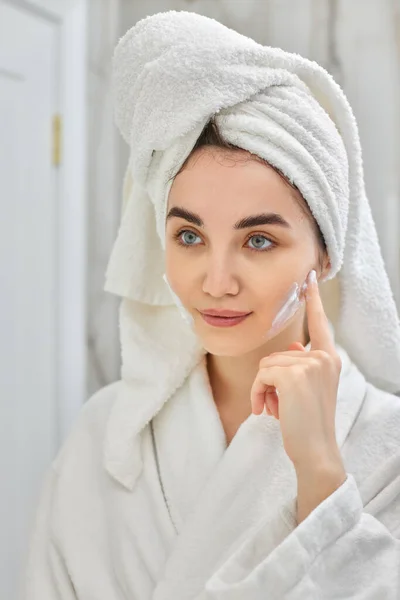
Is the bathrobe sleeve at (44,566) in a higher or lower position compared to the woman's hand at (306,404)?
lower

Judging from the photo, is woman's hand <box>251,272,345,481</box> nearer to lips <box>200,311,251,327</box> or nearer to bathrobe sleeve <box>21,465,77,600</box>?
lips <box>200,311,251,327</box>

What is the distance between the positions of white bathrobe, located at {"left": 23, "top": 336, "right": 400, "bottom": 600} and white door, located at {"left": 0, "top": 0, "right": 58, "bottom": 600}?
277 mm

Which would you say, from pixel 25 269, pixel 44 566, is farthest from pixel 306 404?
pixel 25 269

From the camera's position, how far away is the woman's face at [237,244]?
0.70m

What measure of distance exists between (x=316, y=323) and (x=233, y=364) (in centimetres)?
16

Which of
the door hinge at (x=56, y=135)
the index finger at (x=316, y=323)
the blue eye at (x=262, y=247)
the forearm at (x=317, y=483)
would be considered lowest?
the forearm at (x=317, y=483)

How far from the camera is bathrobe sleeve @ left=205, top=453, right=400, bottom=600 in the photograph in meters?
0.65

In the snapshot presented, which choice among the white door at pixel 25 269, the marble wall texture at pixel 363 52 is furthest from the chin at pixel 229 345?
the white door at pixel 25 269

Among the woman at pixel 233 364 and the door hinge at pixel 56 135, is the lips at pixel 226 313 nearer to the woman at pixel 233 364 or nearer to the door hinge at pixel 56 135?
the woman at pixel 233 364

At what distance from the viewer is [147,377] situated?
0.88 metres

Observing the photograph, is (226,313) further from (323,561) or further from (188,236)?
(323,561)

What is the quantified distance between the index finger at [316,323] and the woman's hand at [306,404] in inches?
0.7

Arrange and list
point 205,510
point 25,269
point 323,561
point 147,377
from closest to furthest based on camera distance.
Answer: point 323,561, point 205,510, point 147,377, point 25,269

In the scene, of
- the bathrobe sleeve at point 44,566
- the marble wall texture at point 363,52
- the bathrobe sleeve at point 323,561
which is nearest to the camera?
the bathrobe sleeve at point 323,561
